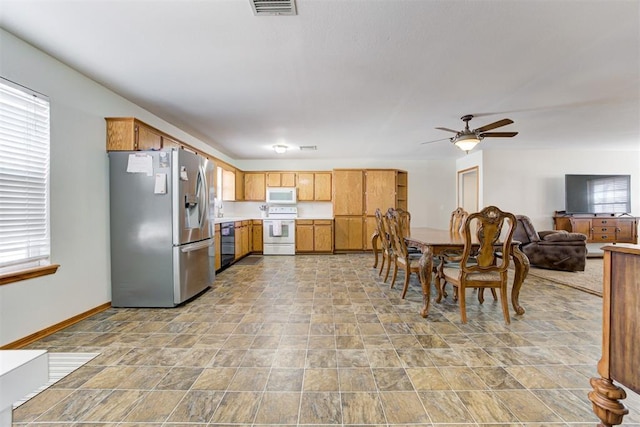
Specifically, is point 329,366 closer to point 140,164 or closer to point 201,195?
point 201,195

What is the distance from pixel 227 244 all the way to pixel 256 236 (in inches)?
60.0

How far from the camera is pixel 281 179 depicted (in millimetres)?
6410

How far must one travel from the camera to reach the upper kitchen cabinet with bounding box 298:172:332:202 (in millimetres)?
6449

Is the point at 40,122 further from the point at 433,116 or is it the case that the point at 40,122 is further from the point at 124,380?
the point at 433,116

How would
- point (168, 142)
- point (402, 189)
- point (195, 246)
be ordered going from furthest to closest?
point (402, 189) < point (168, 142) < point (195, 246)

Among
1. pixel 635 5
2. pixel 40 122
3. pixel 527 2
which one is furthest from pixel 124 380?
pixel 635 5

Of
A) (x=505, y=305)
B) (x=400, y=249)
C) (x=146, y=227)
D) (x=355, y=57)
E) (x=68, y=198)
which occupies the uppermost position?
(x=355, y=57)

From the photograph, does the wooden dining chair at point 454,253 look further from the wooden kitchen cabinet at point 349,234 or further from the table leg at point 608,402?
the wooden kitchen cabinet at point 349,234

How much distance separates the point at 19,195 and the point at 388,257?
3.91 metres

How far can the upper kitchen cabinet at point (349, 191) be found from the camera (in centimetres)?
623

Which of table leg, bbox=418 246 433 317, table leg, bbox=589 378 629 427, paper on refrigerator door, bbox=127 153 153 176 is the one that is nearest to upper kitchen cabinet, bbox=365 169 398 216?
table leg, bbox=418 246 433 317

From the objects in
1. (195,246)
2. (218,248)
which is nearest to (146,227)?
(195,246)

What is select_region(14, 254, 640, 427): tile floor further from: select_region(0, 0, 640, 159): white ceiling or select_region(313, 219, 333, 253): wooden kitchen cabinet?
select_region(313, 219, 333, 253): wooden kitchen cabinet

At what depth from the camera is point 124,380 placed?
5.35 ft
